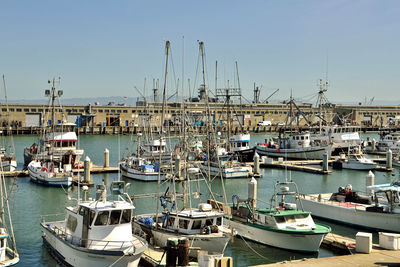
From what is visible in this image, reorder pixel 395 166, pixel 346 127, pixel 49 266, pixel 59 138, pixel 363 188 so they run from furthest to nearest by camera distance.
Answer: pixel 346 127
pixel 395 166
pixel 59 138
pixel 363 188
pixel 49 266

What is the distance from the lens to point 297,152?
251 feet

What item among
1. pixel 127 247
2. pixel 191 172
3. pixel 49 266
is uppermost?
pixel 191 172

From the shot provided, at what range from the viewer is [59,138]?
56.3 meters

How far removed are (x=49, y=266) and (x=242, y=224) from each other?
1005 centimetres

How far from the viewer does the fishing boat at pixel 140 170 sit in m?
50.6

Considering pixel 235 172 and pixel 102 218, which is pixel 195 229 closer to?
pixel 102 218

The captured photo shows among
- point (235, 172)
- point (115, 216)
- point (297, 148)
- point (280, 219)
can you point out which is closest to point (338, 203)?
point (280, 219)

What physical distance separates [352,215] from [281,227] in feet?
22.9

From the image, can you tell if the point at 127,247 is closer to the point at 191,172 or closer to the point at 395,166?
the point at 191,172

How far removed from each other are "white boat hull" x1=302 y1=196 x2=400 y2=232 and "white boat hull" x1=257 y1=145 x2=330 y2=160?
126 feet

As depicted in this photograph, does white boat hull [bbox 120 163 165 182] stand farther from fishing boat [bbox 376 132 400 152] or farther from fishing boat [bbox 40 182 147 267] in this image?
fishing boat [bbox 376 132 400 152]

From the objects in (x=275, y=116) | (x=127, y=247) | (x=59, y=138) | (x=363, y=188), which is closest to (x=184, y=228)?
(x=127, y=247)

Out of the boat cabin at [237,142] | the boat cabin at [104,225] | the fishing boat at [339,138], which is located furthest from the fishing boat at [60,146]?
the fishing boat at [339,138]

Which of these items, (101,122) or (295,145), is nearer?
(295,145)
